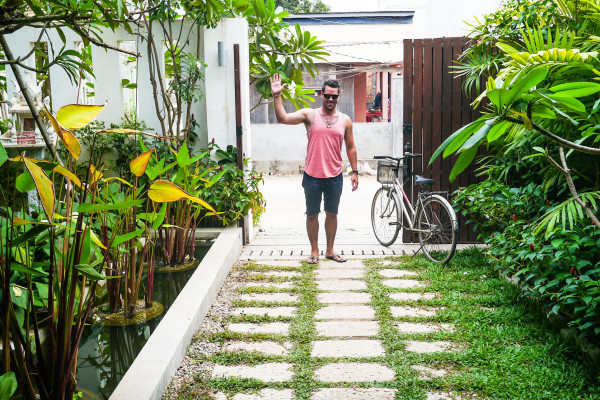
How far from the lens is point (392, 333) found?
376 centimetres

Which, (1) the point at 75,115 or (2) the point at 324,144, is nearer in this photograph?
(1) the point at 75,115

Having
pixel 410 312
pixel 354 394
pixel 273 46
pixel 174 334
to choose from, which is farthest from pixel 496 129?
pixel 273 46

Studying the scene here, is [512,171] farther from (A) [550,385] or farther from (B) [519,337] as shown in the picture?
(A) [550,385]

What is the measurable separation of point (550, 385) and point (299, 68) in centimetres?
495

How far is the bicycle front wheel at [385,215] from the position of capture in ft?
20.0

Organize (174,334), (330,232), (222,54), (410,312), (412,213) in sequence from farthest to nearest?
(222,54)
(412,213)
(330,232)
(410,312)
(174,334)

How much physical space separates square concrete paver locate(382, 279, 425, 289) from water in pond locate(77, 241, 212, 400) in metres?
Answer: 1.91

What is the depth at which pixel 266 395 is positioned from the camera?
2.93 m

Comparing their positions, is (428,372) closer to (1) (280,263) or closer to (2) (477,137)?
(2) (477,137)

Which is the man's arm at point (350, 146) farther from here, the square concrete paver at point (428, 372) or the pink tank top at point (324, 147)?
the square concrete paver at point (428, 372)

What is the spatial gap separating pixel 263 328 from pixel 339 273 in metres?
1.51

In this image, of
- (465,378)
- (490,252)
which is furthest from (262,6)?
(465,378)

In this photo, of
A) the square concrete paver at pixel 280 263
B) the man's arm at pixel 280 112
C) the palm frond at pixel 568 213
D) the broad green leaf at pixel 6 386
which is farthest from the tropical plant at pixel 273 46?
the broad green leaf at pixel 6 386

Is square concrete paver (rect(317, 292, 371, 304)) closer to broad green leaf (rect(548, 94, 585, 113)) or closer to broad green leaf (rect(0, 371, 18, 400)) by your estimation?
broad green leaf (rect(0, 371, 18, 400))
